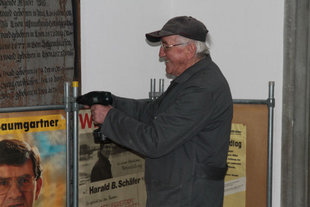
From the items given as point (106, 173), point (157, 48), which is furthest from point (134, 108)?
point (157, 48)

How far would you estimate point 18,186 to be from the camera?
8.02 ft

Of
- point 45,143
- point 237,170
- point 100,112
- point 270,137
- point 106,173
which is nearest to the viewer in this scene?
point 100,112

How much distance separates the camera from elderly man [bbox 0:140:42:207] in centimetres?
239

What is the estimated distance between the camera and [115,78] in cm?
323

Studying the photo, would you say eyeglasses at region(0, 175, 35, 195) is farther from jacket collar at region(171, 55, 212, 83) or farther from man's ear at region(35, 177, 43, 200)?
jacket collar at region(171, 55, 212, 83)


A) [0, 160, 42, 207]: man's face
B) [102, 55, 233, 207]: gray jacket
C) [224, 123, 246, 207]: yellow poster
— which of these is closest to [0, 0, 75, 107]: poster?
[0, 160, 42, 207]: man's face

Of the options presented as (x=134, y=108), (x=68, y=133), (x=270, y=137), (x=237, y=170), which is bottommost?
(x=237, y=170)

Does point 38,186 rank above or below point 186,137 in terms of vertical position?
below

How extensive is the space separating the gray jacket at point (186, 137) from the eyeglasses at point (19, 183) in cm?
53

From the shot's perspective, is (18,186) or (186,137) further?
(18,186)

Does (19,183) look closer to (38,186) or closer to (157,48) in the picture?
(38,186)

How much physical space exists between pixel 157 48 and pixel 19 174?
1535mm

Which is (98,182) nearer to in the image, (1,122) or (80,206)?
(80,206)

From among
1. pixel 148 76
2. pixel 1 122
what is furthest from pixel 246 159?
pixel 1 122
